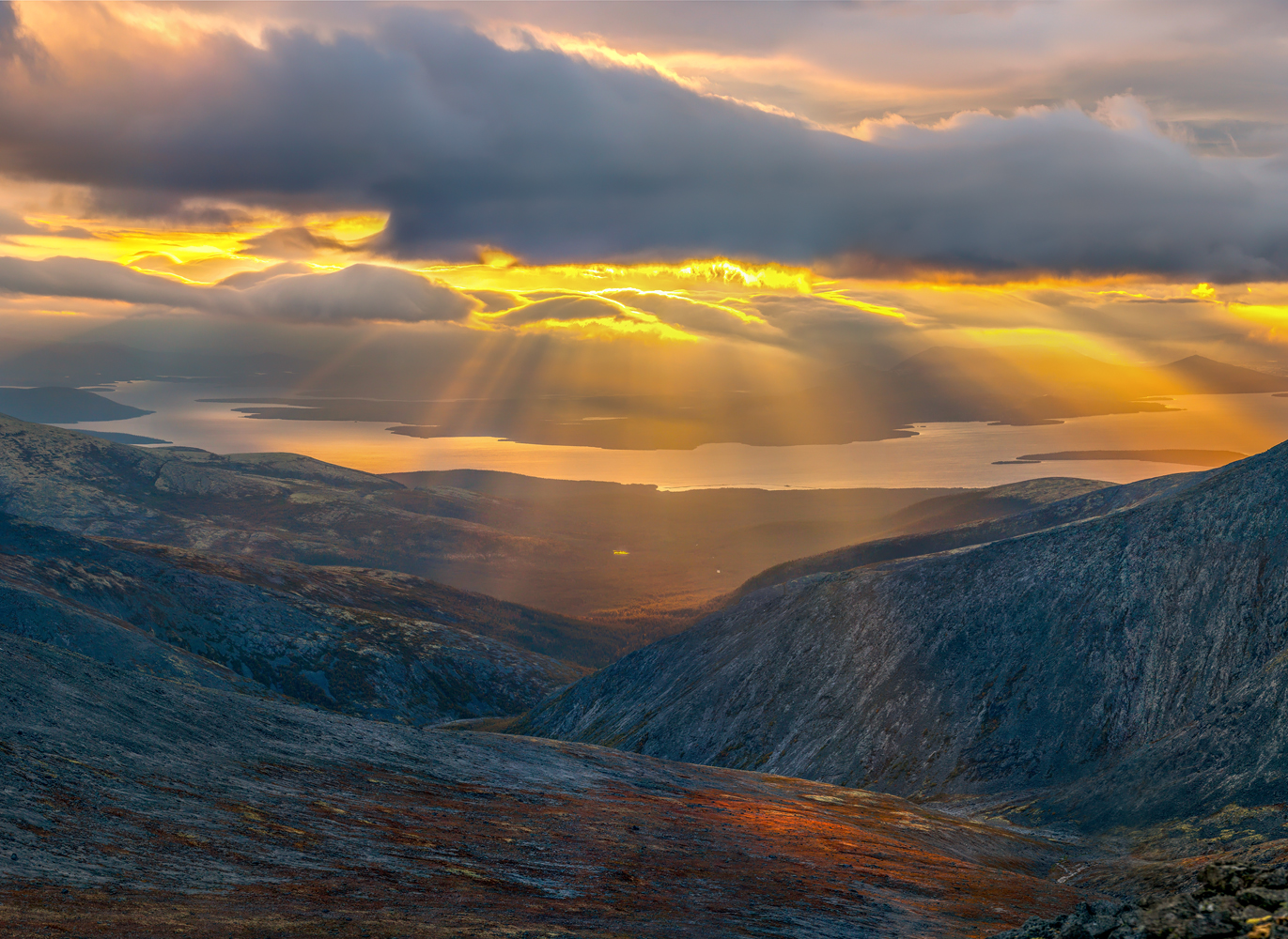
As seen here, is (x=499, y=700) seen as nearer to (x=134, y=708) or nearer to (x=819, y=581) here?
(x=819, y=581)

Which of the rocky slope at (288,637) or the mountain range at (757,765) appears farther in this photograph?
the rocky slope at (288,637)

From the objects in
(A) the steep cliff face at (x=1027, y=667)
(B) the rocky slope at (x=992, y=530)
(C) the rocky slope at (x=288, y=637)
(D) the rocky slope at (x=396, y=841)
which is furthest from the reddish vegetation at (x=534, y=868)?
(C) the rocky slope at (x=288, y=637)

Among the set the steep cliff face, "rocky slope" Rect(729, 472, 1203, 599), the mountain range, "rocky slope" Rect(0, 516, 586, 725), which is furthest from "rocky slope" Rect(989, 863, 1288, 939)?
"rocky slope" Rect(0, 516, 586, 725)

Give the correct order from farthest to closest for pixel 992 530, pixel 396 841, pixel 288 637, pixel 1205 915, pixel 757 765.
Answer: pixel 288 637 → pixel 992 530 → pixel 757 765 → pixel 396 841 → pixel 1205 915

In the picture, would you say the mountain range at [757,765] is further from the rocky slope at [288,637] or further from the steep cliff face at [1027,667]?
the rocky slope at [288,637]

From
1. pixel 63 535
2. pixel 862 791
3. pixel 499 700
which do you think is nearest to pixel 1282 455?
pixel 862 791

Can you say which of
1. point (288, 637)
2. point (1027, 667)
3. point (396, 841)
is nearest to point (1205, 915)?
point (396, 841)

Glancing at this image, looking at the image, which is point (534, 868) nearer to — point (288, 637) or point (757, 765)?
point (757, 765)
